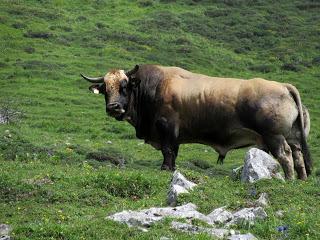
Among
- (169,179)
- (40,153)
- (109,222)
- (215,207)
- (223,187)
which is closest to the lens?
(109,222)

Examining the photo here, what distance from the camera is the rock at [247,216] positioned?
11930mm

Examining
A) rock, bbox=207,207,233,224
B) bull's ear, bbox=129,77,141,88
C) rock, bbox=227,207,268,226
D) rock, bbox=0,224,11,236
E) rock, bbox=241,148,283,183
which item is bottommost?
rock, bbox=241,148,283,183

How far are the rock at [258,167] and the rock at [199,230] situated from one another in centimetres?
376

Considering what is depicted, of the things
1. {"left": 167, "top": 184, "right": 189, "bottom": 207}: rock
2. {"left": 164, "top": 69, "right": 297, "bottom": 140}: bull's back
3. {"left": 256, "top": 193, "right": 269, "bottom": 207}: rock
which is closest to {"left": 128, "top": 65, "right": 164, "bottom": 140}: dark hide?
{"left": 164, "top": 69, "right": 297, "bottom": 140}: bull's back

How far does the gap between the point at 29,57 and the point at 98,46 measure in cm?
664

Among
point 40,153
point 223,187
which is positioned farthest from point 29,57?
point 223,187

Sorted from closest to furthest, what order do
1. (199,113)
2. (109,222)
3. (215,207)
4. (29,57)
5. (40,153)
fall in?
(109,222)
(215,207)
(199,113)
(40,153)
(29,57)

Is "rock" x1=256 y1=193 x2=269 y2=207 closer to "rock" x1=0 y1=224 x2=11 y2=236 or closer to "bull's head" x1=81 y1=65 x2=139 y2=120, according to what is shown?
"rock" x1=0 y1=224 x2=11 y2=236

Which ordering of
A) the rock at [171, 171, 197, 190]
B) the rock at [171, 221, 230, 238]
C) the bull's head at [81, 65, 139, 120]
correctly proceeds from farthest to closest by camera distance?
the bull's head at [81, 65, 139, 120]
the rock at [171, 171, 197, 190]
the rock at [171, 221, 230, 238]

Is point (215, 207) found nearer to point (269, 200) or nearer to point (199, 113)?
point (269, 200)

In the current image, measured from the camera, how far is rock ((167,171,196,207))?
44.5 feet

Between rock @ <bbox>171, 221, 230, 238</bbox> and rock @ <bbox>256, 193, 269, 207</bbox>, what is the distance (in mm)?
1681

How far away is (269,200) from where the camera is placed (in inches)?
537

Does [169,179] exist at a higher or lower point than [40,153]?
higher
